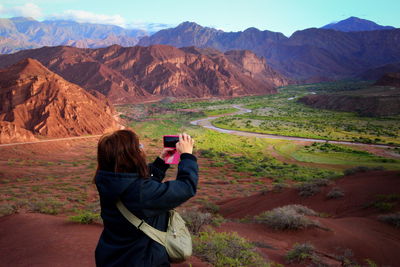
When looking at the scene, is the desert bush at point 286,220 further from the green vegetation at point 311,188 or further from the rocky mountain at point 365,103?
the rocky mountain at point 365,103

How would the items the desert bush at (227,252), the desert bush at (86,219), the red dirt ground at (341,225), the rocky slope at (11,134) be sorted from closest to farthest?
the desert bush at (227,252)
the red dirt ground at (341,225)
the desert bush at (86,219)
the rocky slope at (11,134)

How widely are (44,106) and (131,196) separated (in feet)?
140

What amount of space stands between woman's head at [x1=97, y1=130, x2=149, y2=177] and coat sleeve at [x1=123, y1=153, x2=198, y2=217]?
152 mm

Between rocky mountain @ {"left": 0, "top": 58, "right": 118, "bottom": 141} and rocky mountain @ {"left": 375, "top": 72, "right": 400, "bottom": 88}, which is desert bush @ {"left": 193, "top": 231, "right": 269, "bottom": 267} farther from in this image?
rocky mountain @ {"left": 375, "top": 72, "right": 400, "bottom": 88}

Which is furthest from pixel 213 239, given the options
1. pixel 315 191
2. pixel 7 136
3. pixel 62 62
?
pixel 62 62

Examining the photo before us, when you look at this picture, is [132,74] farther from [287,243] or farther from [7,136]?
[287,243]

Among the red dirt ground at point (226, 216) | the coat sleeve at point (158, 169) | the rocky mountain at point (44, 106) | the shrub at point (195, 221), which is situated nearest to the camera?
the coat sleeve at point (158, 169)

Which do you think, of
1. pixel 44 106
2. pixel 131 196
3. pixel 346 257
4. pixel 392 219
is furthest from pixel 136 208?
A: pixel 44 106

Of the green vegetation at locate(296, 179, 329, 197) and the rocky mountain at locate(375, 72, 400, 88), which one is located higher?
the rocky mountain at locate(375, 72, 400, 88)

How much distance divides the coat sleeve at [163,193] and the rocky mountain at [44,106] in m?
36.4

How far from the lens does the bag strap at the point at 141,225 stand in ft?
6.78

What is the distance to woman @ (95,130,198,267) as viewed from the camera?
2043 mm

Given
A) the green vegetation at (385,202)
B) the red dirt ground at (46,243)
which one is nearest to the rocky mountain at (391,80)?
the green vegetation at (385,202)

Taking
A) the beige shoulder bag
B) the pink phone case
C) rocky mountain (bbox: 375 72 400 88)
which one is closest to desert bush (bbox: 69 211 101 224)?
the pink phone case
